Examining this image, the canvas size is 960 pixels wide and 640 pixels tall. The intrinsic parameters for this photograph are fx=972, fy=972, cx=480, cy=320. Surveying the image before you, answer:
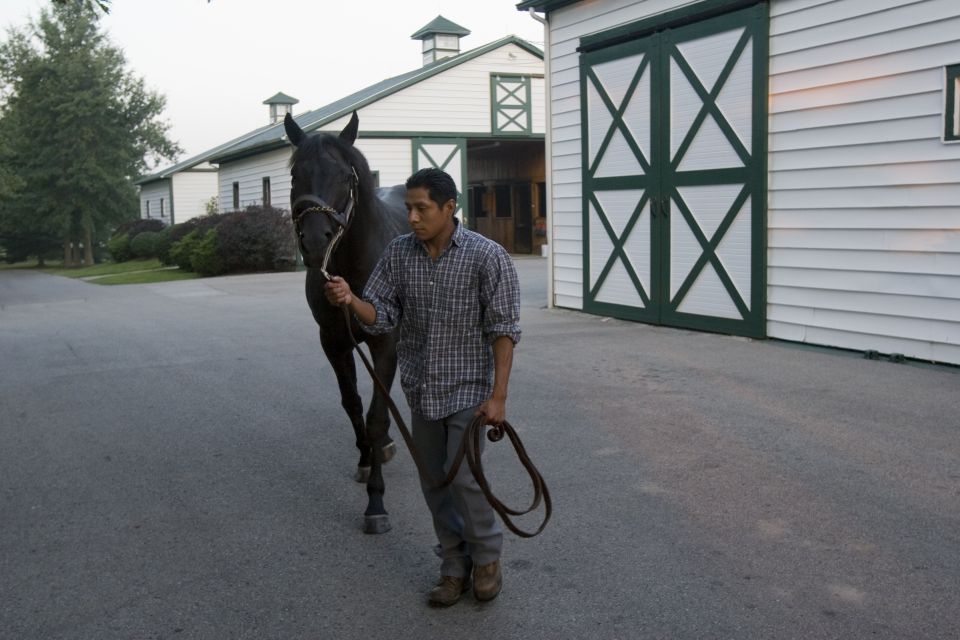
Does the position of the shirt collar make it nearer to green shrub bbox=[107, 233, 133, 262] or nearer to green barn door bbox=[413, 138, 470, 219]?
green barn door bbox=[413, 138, 470, 219]

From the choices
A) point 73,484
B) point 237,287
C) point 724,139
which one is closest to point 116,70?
point 237,287

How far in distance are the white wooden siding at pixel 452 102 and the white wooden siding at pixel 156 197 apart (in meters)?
23.4

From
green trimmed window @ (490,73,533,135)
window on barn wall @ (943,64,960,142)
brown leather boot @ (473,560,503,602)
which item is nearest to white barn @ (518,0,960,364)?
window on barn wall @ (943,64,960,142)

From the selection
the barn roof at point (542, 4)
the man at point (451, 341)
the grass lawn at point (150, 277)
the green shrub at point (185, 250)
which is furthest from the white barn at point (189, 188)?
the man at point (451, 341)

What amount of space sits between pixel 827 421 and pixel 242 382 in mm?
5045

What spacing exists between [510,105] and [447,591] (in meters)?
26.0

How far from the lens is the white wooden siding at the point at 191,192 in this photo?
45.8 m

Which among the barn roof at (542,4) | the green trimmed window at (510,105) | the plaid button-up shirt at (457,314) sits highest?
the green trimmed window at (510,105)

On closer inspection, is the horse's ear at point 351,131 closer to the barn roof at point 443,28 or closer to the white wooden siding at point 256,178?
the white wooden siding at point 256,178

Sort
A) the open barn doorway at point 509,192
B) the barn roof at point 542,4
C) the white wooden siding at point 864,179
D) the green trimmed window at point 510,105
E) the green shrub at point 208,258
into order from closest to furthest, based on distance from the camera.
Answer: the white wooden siding at point 864,179 < the barn roof at point 542,4 < the green shrub at point 208,258 < the green trimmed window at point 510,105 < the open barn doorway at point 509,192

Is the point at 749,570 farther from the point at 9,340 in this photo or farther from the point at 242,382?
the point at 9,340

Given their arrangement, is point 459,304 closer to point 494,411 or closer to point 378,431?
point 494,411

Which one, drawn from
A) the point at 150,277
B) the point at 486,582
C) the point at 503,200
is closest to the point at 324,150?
the point at 486,582

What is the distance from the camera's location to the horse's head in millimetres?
4289
